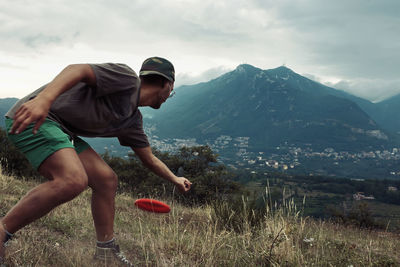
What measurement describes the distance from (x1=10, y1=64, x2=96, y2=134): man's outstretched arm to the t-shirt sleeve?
5cm

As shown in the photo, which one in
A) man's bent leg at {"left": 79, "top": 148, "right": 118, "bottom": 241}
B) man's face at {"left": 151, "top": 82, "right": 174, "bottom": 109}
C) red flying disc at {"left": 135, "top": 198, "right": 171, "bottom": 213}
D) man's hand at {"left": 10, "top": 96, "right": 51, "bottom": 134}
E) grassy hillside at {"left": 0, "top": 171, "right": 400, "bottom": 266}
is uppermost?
man's face at {"left": 151, "top": 82, "right": 174, "bottom": 109}

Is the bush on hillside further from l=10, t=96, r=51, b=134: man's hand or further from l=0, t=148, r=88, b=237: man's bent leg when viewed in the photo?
l=10, t=96, r=51, b=134: man's hand

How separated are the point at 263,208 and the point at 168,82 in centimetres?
300

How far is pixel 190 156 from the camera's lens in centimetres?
1731

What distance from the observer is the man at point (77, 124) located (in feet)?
6.68

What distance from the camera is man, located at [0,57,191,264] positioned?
204 cm

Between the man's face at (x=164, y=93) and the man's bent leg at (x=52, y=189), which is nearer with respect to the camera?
the man's bent leg at (x=52, y=189)

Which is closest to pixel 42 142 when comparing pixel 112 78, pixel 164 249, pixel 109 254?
pixel 112 78

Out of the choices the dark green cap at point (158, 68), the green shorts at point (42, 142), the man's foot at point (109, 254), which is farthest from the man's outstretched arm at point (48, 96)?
the man's foot at point (109, 254)

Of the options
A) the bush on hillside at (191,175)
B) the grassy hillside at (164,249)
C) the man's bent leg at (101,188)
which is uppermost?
the man's bent leg at (101,188)

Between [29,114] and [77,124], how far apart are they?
58 centimetres

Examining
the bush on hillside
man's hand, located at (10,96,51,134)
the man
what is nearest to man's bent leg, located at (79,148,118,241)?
the man

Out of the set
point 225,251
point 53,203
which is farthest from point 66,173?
point 225,251

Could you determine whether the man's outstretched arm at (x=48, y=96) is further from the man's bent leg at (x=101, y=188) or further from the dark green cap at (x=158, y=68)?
the man's bent leg at (x=101, y=188)
